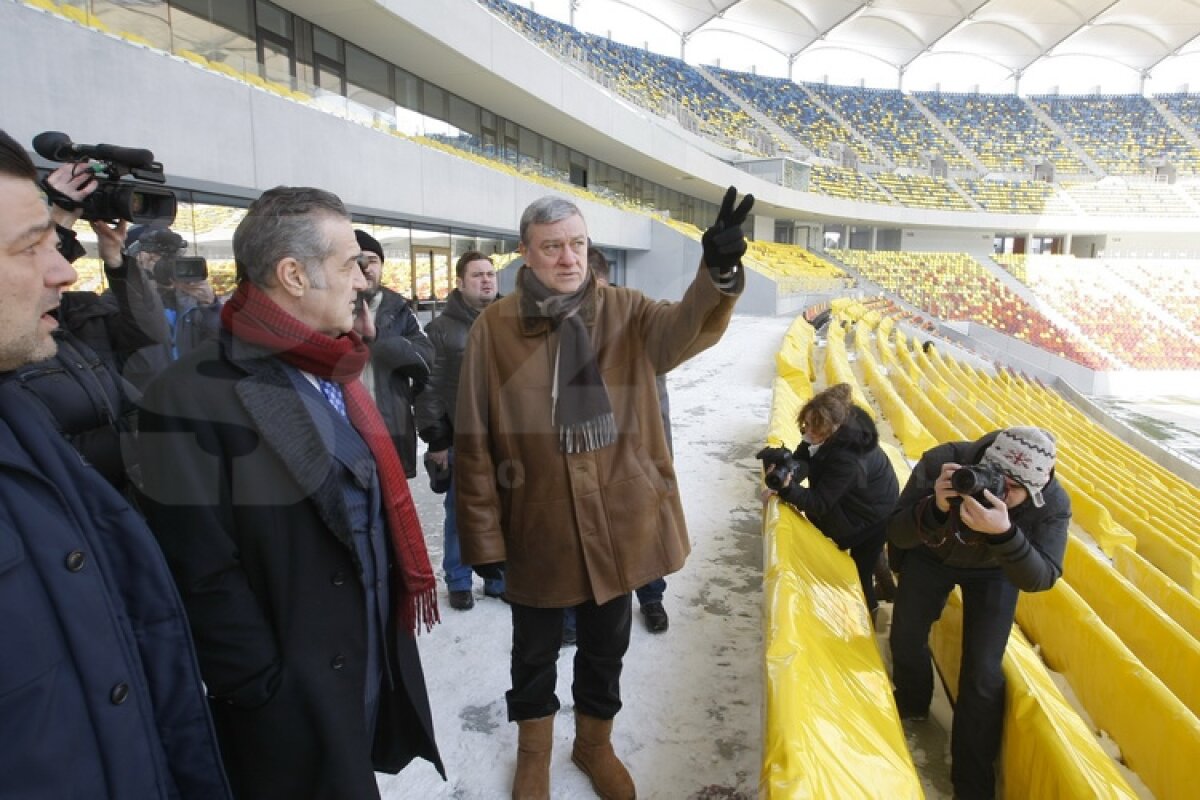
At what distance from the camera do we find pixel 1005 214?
3944 cm

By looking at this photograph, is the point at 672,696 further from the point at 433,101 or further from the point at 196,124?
the point at 433,101

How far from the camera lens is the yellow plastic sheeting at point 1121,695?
1963mm

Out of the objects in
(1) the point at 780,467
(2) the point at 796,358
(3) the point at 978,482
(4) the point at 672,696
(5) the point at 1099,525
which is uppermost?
(3) the point at 978,482

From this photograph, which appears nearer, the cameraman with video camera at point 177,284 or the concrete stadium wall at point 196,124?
the cameraman with video camera at point 177,284

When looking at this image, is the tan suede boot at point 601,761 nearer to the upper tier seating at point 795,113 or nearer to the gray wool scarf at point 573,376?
the gray wool scarf at point 573,376

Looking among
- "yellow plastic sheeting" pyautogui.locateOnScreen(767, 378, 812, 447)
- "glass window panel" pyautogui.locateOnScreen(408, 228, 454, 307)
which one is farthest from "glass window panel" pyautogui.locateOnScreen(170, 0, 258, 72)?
"yellow plastic sheeting" pyautogui.locateOnScreen(767, 378, 812, 447)

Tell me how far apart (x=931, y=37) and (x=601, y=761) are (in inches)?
2077

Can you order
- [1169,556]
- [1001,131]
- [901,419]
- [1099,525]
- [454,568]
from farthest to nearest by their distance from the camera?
1. [1001,131]
2. [901,419]
3. [1099,525]
4. [1169,556]
5. [454,568]

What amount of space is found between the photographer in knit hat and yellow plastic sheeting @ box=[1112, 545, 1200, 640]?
5.53 ft

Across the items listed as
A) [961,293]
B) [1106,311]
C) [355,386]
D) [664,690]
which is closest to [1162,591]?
[664,690]

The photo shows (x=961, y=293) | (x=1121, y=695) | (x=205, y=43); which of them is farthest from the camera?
(x=961, y=293)

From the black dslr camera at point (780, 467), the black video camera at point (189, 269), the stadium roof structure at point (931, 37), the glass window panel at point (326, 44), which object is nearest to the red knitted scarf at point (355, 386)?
the black dslr camera at point (780, 467)

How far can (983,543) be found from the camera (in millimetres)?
2207

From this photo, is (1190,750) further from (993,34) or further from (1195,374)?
(993,34)
